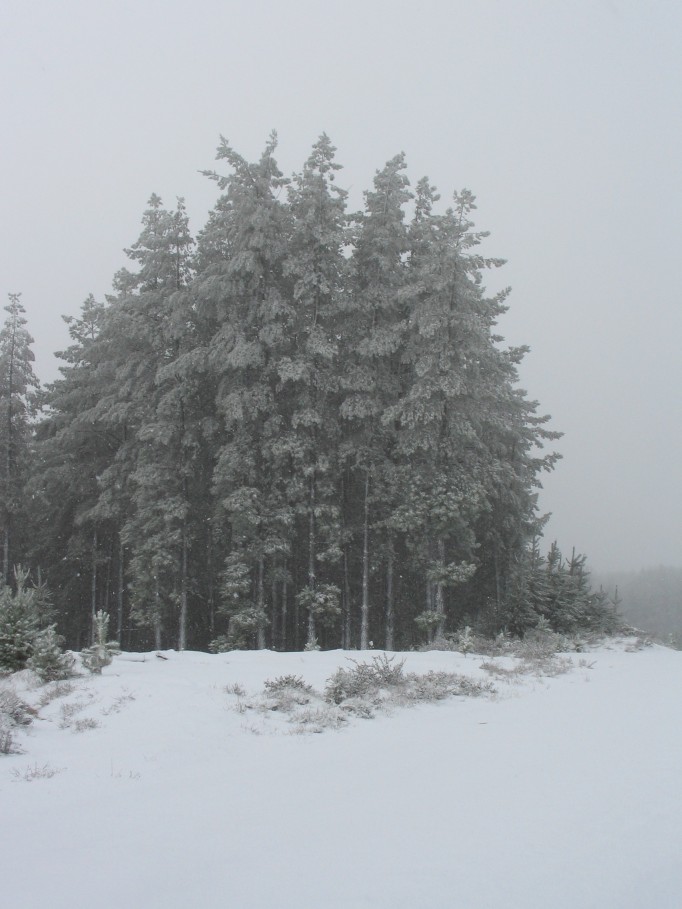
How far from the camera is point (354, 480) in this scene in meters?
22.6

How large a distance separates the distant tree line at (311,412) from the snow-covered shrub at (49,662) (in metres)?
10.4

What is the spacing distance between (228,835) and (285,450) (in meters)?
15.4

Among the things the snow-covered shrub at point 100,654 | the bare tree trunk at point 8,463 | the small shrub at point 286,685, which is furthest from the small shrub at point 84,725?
the bare tree trunk at point 8,463

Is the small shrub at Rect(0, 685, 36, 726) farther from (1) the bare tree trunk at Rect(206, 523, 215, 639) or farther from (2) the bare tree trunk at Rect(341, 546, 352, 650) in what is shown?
(2) the bare tree trunk at Rect(341, 546, 352, 650)

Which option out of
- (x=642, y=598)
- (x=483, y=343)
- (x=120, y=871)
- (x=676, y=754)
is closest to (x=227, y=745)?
(x=120, y=871)

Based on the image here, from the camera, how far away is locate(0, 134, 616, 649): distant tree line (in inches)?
760

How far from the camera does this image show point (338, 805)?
186 inches

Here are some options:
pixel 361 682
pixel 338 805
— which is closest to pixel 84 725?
pixel 338 805

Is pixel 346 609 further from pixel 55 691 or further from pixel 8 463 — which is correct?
pixel 8 463

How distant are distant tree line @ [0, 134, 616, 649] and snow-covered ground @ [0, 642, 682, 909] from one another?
11.6 metres

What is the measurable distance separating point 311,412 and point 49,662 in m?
12.5

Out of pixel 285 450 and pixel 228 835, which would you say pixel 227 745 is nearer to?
pixel 228 835

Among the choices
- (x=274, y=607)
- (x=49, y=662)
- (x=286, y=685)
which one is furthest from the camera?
(x=274, y=607)

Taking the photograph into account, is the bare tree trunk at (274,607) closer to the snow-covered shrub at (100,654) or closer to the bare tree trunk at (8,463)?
the snow-covered shrub at (100,654)
